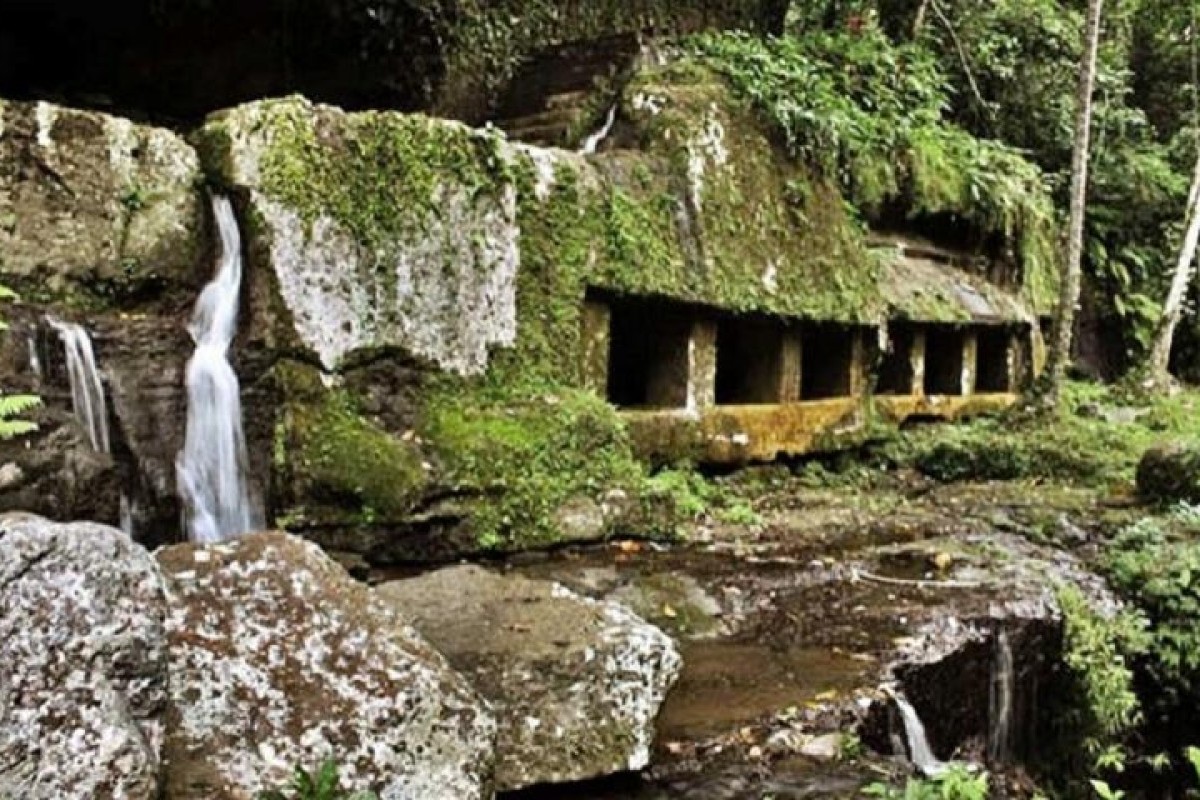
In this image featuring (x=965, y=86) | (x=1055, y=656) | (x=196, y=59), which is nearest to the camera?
(x=1055, y=656)

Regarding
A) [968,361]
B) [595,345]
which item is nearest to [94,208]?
[595,345]

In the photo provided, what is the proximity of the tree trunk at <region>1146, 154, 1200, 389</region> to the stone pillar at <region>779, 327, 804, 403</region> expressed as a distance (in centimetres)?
769

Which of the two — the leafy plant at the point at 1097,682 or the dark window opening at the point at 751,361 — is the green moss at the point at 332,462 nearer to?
the leafy plant at the point at 1097,682

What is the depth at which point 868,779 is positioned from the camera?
423cm

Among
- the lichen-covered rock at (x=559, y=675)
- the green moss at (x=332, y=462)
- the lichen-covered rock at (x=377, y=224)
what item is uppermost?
the lichen-covered rock at (x=377, y=224)

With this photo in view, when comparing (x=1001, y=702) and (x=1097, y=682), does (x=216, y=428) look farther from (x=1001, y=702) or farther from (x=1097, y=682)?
(x=1097, y=682)

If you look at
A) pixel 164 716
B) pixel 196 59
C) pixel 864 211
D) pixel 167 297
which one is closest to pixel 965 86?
pixel 864 211

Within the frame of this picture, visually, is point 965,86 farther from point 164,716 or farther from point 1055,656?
point 164,716

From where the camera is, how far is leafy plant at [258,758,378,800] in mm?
3156

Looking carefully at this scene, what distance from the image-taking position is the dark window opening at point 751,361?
10594 mm

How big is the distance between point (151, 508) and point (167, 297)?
1279mm

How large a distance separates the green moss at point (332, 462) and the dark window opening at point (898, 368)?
25.3 feet

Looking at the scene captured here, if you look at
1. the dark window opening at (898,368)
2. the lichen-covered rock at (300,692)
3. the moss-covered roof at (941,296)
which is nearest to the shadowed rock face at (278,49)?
the moss-covered roof at (941,296)

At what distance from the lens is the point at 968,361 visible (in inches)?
562
